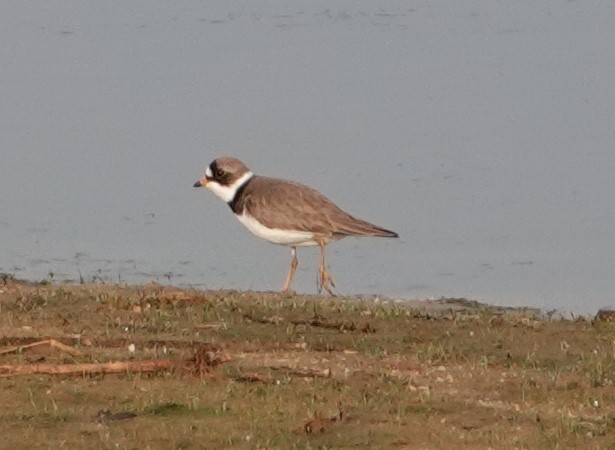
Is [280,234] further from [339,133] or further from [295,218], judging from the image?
[339,133]

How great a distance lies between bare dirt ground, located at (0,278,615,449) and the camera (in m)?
6.74

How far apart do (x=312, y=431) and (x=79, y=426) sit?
0.98 m

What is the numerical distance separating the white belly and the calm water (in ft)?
4.18

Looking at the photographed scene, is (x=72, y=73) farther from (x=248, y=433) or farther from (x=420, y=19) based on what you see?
(x=248, y=433)

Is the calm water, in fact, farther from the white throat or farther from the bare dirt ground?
the bare dirt ground

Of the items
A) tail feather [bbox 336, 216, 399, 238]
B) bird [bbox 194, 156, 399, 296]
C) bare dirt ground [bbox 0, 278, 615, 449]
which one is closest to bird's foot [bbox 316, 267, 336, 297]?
bird [bbox 194, 156, 399, 296]

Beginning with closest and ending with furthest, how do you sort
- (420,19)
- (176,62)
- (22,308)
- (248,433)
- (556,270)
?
1. (248,433)
2. (22,308)
3. (556,270)
4. (176,62)
5. (420,19)

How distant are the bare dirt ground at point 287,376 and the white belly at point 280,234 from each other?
1.73 m

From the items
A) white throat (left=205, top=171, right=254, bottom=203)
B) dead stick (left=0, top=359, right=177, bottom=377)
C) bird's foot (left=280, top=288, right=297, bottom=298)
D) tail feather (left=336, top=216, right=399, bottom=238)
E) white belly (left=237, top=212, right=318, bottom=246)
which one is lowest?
dead stick (left=0, top=359, right=177, bottom=377)

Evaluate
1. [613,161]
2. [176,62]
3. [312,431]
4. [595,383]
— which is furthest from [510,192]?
[312,431]

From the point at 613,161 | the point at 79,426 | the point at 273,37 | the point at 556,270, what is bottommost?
the point at 79,426

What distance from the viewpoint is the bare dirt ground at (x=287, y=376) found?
674 cm

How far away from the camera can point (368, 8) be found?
23062 millimetres

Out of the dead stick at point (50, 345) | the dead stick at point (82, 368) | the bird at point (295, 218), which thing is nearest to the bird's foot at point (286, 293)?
the bird at point (295, 218)
